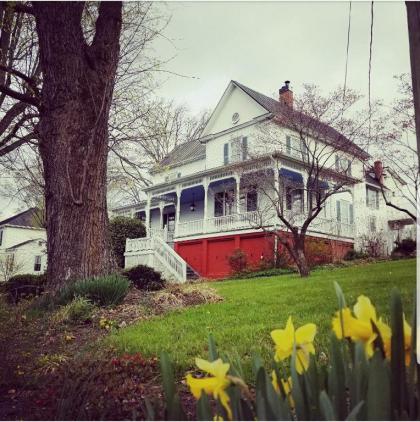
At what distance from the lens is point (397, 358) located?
70 cm

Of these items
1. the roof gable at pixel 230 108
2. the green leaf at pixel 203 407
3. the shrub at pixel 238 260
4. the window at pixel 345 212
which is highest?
the roof gable at pixel 230 108

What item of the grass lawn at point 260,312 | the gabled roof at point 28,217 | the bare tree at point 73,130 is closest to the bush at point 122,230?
the gabled roof at point 28,217

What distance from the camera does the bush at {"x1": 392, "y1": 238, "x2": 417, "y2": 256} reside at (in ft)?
7.90

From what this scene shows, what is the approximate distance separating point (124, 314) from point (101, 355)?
1.77 meters

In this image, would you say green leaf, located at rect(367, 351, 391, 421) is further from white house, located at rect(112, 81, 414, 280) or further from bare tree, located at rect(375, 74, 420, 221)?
white house, located at rect(112, 81, 414, 280)

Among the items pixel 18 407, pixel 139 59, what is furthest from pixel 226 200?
pixel 18 407

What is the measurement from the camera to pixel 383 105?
2410 mm

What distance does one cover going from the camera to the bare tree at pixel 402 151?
7.52ft

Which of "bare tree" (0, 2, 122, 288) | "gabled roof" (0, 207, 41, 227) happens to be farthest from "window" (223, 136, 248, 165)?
"gabled roof" (0, 207, 41, 227)

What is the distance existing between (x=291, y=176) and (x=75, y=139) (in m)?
2.44

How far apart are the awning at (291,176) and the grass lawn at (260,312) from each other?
4.00 feet

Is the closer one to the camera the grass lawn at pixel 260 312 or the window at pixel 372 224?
the grass lawn at pixel 260 312

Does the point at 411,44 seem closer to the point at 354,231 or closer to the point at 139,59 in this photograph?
the point at 354,231

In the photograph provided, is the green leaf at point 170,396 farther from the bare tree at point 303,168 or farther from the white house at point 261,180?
the bare tree at point 303,168
